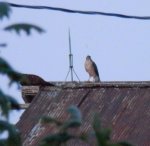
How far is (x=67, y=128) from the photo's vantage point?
335 cm

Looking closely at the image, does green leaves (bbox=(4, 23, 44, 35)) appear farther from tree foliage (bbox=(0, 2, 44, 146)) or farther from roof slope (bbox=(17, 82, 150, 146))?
roof slope (bbox=(17, 82, 150, 146))

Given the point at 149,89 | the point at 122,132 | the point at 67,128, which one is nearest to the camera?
the point at 67,128

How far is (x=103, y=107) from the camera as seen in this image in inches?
600

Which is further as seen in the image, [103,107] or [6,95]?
[103,107]

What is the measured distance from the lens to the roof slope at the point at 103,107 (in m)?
14.3

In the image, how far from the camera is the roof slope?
1434 centimetres

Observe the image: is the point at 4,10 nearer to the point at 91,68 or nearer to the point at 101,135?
the point at 101,135

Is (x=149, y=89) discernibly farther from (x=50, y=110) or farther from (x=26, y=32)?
(x=26, y=32)

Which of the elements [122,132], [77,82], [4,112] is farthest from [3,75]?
[77,82]

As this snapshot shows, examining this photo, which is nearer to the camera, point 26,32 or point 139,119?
point 26,32

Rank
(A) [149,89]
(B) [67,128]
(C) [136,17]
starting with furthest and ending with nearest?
(A) [149,89]
(C) [136,17]
(B) [67,128]

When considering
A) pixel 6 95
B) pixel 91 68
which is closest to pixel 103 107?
pixel 91 68

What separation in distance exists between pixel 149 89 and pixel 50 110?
196cm

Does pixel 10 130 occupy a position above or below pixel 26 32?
below
